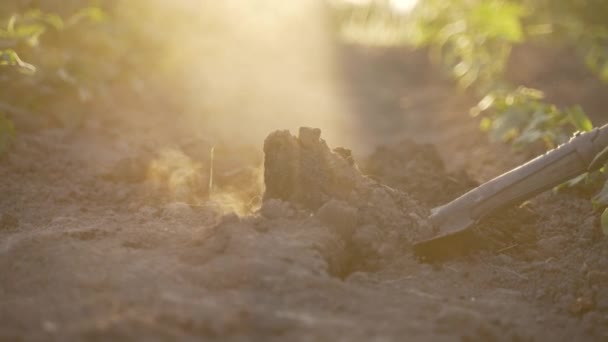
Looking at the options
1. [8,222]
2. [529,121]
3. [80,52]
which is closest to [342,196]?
[8,222]

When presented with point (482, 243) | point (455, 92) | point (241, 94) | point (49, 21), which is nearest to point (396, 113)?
point (455, 92)

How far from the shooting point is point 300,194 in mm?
2635

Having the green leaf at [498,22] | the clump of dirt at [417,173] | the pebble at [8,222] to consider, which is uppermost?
the green leaf at [498,22]

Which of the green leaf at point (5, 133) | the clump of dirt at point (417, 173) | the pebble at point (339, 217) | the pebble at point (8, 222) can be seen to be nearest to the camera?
the pebble at point (339, 217)

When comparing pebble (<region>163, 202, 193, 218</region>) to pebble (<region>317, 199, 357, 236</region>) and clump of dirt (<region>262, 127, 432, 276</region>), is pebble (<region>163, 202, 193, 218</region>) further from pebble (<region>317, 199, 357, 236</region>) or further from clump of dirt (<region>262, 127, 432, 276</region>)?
pebble (<region>317, 199, 357, 236</region>)

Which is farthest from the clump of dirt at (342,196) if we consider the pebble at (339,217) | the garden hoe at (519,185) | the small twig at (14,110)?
the small twig at (14,110)

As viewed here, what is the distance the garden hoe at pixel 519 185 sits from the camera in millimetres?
2602

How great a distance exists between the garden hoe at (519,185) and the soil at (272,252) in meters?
0.11

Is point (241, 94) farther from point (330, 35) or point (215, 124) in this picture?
point (330, 35)

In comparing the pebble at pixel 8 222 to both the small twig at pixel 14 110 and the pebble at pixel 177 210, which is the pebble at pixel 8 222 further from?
the small twig at pixel 14 110

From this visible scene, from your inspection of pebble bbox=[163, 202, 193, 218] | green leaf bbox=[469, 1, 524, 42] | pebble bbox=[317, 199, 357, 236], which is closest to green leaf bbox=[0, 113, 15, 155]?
pebble bbox=[163, 202, 193, 218]

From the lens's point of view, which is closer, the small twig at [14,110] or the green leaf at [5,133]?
the green leaf at [5,133]

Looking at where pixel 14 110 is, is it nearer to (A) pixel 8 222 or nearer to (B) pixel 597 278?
(A) pixel 8 222

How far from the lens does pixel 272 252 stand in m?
2.22
